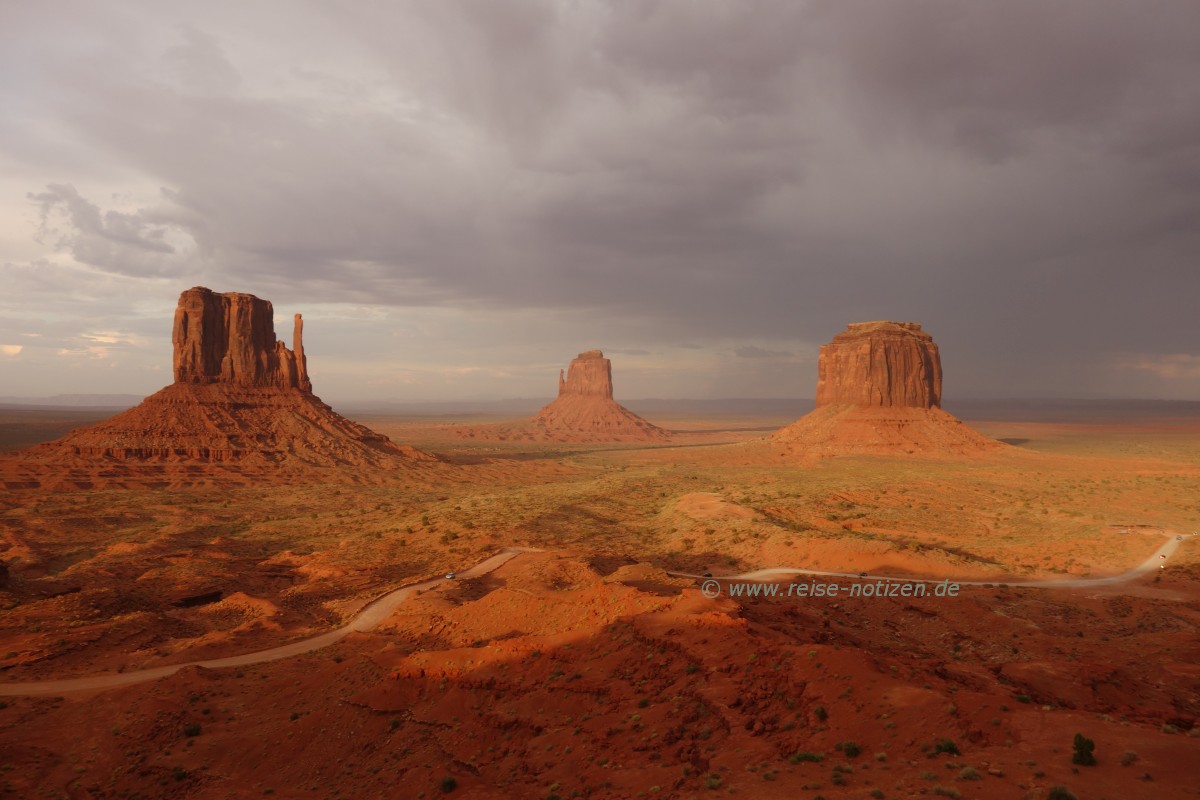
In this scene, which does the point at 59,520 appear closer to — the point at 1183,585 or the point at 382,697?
the point at 382,697

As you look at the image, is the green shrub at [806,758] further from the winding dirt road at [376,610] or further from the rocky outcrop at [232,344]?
the rocky outcrop at [232,344]

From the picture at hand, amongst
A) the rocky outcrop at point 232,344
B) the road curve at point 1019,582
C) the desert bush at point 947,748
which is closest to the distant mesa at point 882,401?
the road curve at point 1019,582

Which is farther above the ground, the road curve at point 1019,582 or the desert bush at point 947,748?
the desert bush at point 947,748

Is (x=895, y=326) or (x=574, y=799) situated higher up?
(x=895, y=326)

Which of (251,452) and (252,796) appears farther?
(251,452)

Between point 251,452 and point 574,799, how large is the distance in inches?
2932

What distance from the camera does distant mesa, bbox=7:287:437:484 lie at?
73.6 m

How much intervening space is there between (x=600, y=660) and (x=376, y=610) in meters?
14.1

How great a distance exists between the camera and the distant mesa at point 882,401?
102 m

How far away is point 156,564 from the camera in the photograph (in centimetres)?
3800

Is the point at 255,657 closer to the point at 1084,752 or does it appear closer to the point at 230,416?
the point at 1084,752

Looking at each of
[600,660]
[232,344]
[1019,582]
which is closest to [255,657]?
[600,660]

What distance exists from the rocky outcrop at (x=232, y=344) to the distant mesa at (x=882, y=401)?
3167 inches

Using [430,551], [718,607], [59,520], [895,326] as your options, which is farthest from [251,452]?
[895,326]
